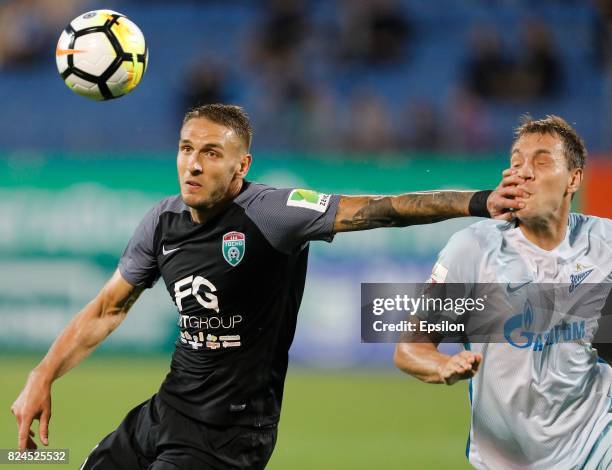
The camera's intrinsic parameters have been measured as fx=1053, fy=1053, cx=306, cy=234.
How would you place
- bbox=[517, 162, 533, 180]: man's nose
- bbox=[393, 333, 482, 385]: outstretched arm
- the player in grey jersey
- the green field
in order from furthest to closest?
the green field, the player in grey jersey, bbox=[517, 162, 533, 180]: man's nose, bbox=[393, 333, 482, 385]: outstretched arm

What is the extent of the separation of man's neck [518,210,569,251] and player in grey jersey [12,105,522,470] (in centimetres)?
80

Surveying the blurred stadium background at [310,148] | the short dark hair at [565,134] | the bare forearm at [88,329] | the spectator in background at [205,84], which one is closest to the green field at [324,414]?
the blurred stadium background at [310,148]

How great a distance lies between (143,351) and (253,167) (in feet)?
7.24

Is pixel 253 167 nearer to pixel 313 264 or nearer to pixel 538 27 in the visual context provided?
pixel 313 264

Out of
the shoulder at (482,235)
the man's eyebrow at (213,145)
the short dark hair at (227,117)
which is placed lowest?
the shoulder at (482,235)

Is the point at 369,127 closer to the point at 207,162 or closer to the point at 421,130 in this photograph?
the point at 421,130

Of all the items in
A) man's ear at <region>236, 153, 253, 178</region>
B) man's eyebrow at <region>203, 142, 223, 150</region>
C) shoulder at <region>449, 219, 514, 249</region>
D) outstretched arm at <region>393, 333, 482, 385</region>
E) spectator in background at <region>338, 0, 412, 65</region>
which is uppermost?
spectator in background at <region>338, 0, 412, 65</region>

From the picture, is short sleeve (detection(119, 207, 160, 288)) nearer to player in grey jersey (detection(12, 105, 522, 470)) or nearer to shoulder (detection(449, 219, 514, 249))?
player in grey jersey (detection(12, 105, 522, 470))

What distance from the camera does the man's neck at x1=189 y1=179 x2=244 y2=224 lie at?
5242 millimetres

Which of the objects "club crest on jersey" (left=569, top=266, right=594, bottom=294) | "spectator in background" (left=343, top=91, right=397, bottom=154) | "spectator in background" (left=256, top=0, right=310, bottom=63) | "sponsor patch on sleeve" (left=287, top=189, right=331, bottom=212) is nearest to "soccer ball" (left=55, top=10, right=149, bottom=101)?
"sponsor patch on sleeve" (left=287, top=189, right=331, bottom=212)

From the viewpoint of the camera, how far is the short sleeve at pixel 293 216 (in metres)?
4.92

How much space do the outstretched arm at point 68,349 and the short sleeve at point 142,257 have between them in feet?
0.18

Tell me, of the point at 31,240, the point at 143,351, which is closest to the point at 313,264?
the point at 143,351

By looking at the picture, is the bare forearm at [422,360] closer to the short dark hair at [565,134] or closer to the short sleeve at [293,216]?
the short sleeve at [293,216]
